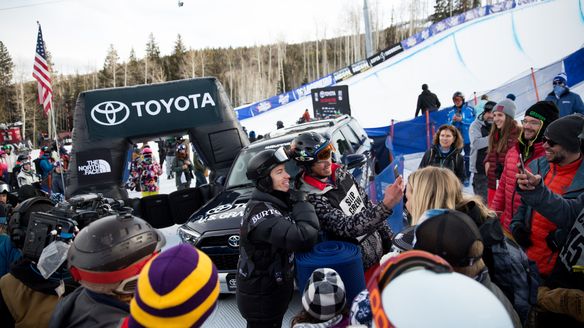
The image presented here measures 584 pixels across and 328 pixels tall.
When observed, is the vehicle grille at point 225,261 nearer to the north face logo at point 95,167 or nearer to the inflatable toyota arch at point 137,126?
the inflatable toyota arch at point 137,126

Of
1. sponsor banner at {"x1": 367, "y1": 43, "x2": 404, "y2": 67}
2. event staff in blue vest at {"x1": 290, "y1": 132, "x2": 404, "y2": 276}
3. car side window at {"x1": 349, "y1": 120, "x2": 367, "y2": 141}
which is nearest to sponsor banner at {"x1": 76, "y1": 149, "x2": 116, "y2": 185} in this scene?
car side window at {"x1": 349, "y1": 120, "x2": 367, "y2": 141}

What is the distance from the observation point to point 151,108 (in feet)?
21.7

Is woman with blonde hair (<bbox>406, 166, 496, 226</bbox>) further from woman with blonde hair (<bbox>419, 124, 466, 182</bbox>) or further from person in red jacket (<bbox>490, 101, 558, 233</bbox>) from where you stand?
woman with blonde hair (<bbox>419, 124, 466, 182</bbox>)

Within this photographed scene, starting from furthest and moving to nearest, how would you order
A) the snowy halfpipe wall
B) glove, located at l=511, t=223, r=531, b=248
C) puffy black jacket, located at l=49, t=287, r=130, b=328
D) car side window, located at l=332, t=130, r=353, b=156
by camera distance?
the snowy halfpipe wall < car side window, located at l=332, t=130, r=353, b=156 < glove, located at l=511, t=223, r=531, b=248 < puffy black jacket, located at l=49, t=287, r=130, b=328

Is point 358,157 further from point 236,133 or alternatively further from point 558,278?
point 236,133

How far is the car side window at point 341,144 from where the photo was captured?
5.71 m

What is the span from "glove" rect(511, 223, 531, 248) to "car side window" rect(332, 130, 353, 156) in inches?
123

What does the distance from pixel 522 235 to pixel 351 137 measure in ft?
13.5

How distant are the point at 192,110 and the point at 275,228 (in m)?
5.24

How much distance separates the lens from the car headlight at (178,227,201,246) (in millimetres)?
4133

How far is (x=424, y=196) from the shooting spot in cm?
201

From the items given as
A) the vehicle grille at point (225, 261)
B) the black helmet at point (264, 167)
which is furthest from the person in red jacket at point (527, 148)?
the vehicle grille at point (225, 261)

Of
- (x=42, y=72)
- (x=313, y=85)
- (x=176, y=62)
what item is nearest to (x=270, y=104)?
(x=313, y=85)

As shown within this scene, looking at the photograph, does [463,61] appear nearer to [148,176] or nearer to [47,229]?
[148,176]
